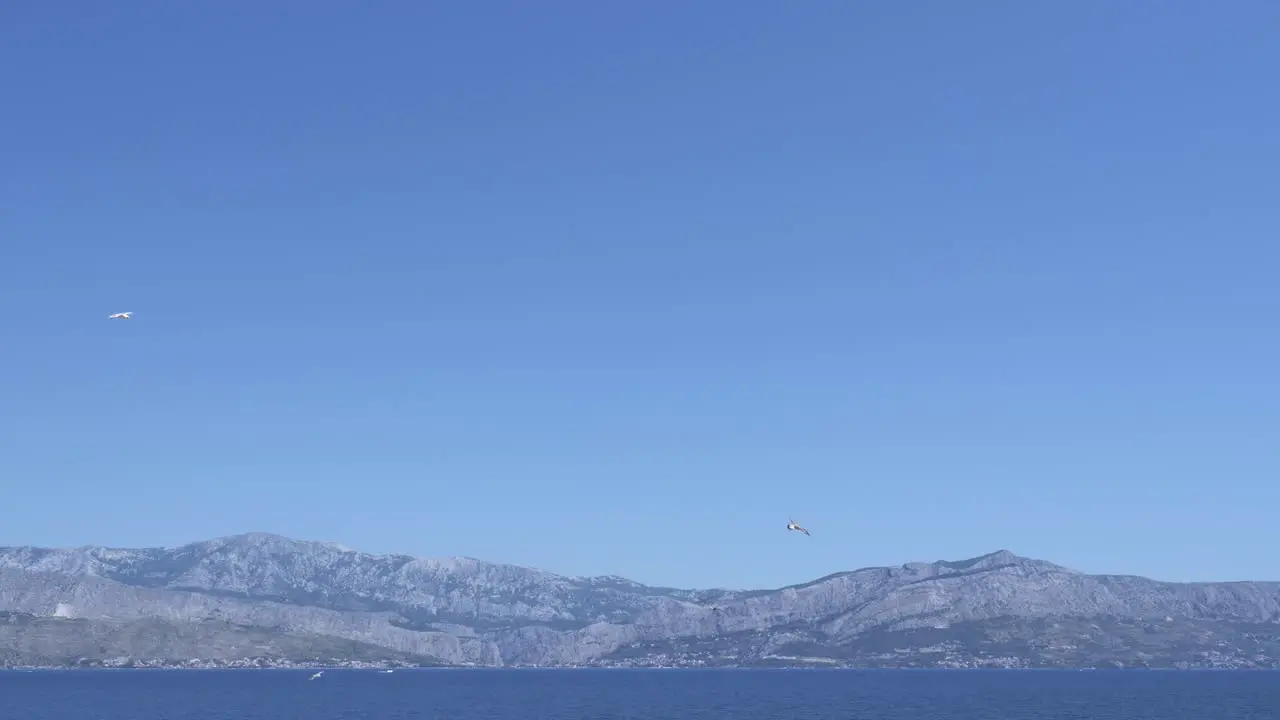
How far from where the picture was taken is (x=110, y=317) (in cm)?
12325

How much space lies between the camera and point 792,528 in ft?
409

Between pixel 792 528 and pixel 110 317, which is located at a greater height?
pixel 110 317

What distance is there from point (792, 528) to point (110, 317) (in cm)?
7193
